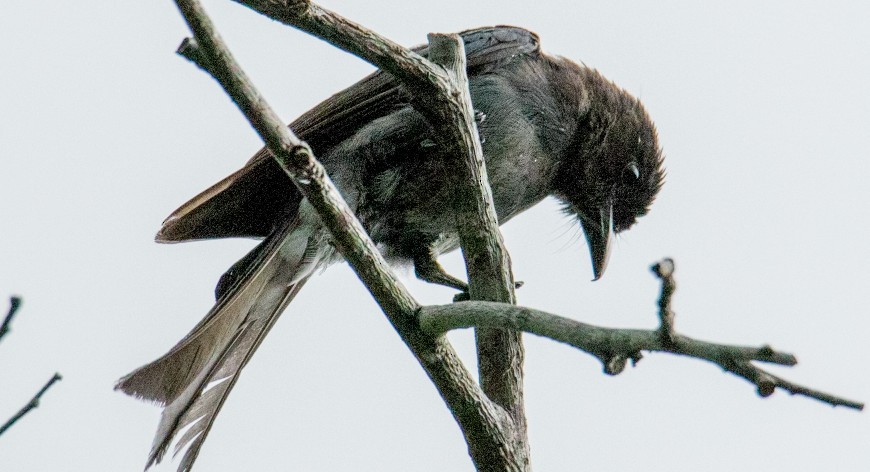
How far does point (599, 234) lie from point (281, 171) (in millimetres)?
1981

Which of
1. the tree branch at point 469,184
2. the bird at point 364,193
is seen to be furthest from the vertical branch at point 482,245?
the bird at point 364,193

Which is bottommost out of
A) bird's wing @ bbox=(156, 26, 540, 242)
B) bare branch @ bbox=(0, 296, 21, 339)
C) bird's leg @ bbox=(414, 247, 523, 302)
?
bird's leg @ bbox=(414, 247, 523, 302)

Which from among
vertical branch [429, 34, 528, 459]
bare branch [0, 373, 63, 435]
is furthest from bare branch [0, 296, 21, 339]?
vertical branch [429, 34, 528, 459]

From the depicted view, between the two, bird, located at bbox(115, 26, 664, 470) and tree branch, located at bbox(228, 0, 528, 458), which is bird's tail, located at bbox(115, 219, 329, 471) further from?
tree branch, located at bbox(228, 0, 528, 458)

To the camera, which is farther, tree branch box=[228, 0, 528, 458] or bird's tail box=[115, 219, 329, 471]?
bird's tail box=[115, 219, 329, 471]

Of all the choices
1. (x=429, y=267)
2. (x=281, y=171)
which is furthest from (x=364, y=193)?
(x=429, y=267)

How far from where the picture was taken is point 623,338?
2.42 meters

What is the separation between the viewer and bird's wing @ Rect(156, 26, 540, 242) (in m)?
4.87

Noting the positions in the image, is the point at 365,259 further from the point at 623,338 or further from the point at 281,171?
the point at 281,171

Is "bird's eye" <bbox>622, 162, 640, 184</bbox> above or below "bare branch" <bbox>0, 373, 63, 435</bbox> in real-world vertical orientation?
above

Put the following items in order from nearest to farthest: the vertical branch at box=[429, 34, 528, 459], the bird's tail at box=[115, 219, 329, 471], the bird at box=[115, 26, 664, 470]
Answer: the vertical branch at box=[429, 34, 528, 459] → the bird's tail at box=[115, 219, 329, 471] → the bird at box=[115, 26, 664, 470]

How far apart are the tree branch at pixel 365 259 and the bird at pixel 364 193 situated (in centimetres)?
130

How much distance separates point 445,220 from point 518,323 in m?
2.21

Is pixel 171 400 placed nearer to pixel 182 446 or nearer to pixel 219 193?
pixel 182 446
